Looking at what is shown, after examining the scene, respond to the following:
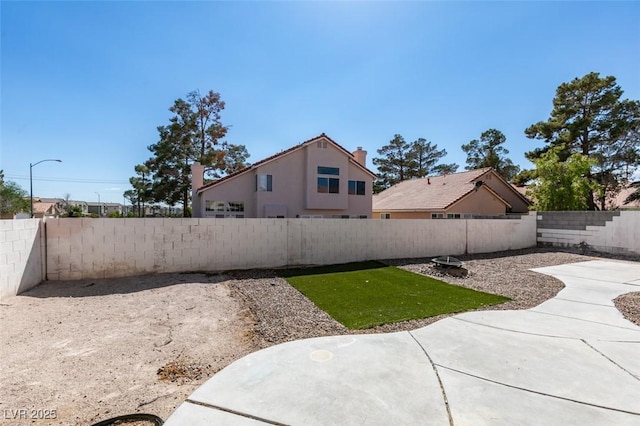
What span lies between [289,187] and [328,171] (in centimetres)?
259

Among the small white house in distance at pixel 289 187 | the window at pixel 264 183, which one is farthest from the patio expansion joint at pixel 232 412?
the window at pixel 264 183

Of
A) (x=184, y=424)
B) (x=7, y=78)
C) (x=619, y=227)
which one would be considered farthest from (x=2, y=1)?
(x=619, y=227)

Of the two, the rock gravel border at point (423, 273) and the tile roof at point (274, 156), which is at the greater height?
the tile roof at point (274, 156)

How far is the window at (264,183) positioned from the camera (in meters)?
17.7

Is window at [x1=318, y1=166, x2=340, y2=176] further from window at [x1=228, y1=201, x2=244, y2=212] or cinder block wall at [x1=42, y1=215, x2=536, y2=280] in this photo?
cinder block wall at [x1=42, y1=215, x2=536, y2=280]

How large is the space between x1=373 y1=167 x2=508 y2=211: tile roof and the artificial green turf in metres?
12.0

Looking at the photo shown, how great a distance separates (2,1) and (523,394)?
1160cm

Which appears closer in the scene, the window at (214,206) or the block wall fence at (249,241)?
the block wall fence at (249,241)

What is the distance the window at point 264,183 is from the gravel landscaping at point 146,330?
30.0ft

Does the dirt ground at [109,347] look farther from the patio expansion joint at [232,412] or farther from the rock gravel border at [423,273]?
the rock gravel border at [423,273]

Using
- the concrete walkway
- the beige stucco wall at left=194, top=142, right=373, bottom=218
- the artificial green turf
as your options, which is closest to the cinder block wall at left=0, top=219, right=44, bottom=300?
the concrete walkway

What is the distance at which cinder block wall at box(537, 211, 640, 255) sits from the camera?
12.5 meters

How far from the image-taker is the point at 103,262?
8164 mm

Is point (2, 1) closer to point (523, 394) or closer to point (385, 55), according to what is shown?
point (385, 55)
